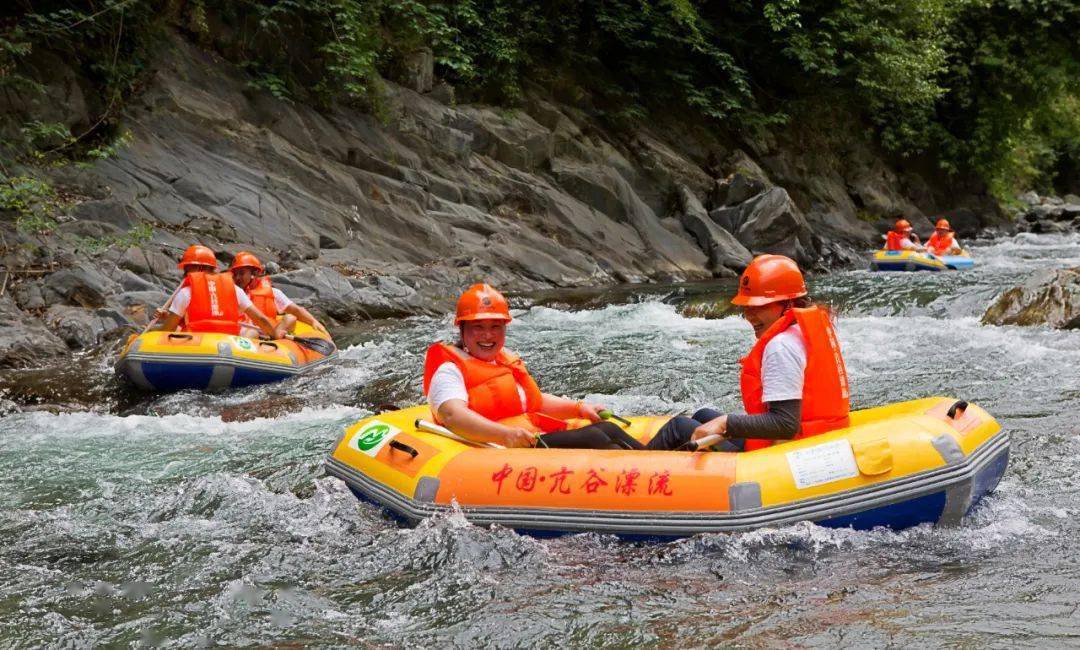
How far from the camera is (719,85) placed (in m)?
24.3

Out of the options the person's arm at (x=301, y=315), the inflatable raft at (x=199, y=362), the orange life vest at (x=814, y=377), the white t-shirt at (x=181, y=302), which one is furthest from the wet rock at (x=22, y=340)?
the orange life vest at (x=814, y=377)

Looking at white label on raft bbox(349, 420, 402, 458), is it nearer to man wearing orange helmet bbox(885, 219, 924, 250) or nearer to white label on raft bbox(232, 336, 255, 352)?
white label on raft bbox(232, 336, 255, 352)

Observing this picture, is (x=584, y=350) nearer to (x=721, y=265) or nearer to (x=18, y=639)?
(x=18, y=639)

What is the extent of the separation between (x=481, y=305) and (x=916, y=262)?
1481cm

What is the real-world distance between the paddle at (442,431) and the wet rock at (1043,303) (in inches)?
293

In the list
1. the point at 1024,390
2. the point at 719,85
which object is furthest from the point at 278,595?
the point at 719,85

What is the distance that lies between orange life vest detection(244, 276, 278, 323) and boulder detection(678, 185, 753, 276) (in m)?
10.9


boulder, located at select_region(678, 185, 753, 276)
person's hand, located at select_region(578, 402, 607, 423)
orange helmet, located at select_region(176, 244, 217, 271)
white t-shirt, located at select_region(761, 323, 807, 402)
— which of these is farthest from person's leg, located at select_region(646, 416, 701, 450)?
boulder, located at select_region(678, 185, 753, 276)

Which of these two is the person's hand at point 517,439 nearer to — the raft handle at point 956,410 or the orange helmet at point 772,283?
the orange helmet at point 772,283

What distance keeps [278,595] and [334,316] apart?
8.81 m

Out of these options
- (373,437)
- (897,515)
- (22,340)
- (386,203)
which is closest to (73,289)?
(22,340)

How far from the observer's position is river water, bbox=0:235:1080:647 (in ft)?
12.8

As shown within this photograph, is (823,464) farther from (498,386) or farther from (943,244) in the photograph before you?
(943,244)

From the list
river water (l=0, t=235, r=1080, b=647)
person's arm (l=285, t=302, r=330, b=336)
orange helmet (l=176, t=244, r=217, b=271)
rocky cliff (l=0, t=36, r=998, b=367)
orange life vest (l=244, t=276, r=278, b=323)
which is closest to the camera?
river water (l=0, t=235, r=1080, b=647)
